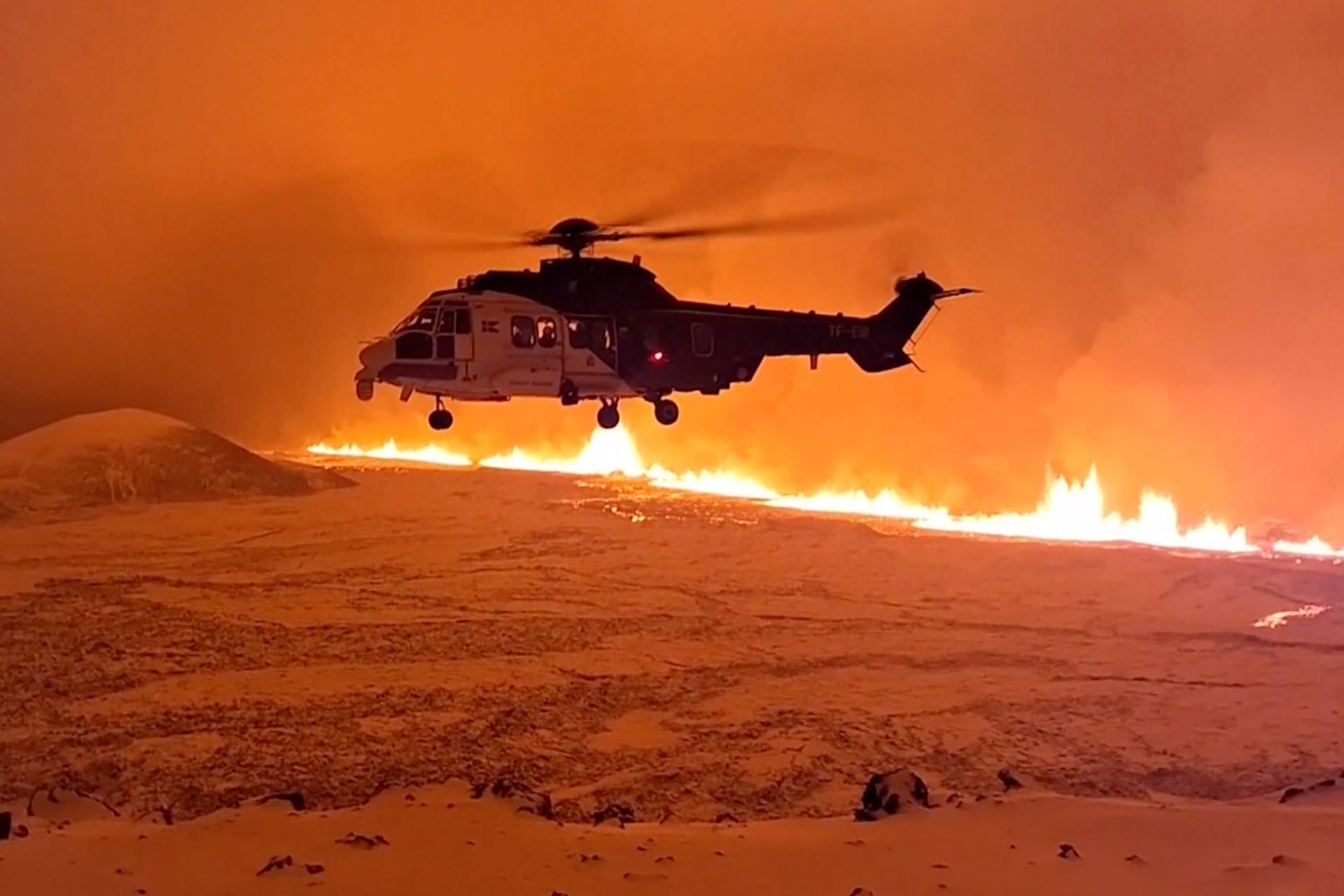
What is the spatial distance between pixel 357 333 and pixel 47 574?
680 centimetres

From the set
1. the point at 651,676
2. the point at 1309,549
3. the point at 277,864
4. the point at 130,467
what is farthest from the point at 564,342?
the point at 1309,549

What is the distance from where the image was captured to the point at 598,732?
820 centimetres

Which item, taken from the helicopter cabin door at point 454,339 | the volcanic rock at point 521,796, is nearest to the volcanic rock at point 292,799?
the volcanic rock at point 521,796

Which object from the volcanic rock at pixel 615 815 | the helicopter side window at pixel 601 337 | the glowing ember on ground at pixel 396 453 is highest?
the helicopter side window at pixel 601 337

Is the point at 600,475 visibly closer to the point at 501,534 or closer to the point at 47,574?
the point at 501,534

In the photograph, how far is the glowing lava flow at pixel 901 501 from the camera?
16516mm

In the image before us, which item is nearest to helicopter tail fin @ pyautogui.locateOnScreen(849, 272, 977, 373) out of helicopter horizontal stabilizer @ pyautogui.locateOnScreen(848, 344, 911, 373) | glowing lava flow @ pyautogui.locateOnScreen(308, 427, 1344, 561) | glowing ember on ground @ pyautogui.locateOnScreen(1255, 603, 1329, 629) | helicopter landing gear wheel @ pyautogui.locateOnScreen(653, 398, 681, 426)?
helicopter horizontal stabilizer @ pyautogui.locateOnScreen(848, 344, 911, 373)

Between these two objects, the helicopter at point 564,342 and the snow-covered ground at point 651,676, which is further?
the helicopter at point 564,342

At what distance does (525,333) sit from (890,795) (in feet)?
13.2

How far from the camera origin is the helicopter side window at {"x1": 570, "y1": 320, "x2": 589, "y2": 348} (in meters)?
8.03

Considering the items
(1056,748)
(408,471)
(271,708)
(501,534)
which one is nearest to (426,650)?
(271,708)

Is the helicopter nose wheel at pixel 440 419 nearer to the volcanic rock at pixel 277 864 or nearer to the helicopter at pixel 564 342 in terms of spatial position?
the helicopter at pixel 564 342

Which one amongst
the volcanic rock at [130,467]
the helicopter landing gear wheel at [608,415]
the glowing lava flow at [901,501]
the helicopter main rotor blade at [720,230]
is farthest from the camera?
the glowing lava flow at [901,501]

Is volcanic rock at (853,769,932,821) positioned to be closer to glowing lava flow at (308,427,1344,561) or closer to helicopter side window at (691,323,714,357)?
helicopter side window at (691,323,714,357)
